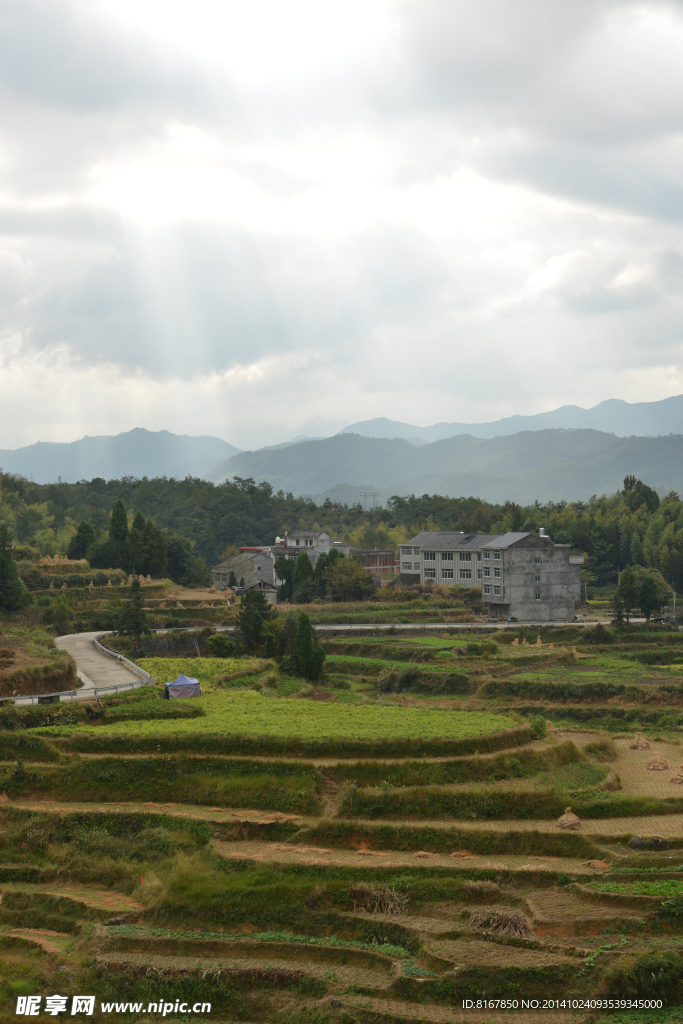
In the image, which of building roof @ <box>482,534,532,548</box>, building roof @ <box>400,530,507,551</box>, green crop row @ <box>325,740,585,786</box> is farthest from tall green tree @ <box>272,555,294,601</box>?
green crop row @ <box>325,740,585,786</box>

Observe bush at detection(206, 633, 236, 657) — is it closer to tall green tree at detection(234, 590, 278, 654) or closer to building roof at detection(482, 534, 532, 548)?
tall green tree at detection(234, 590, 278, 654)

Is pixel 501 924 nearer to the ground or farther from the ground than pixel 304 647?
nearer to the ground

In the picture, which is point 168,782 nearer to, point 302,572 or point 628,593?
point 628,593

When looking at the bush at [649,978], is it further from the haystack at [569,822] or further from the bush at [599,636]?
the bush at [599,636]

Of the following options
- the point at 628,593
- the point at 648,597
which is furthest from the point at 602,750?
the point at 648,597

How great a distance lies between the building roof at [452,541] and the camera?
66562mm

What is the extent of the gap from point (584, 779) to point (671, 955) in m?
8.73

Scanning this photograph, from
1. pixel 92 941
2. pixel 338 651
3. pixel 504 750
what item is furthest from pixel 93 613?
pixel 92 941

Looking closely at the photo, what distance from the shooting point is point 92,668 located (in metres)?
34.3

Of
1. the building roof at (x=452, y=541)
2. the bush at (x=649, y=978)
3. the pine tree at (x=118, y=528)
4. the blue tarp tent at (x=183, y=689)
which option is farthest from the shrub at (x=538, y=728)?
the pine tree at (x=118, y=528)

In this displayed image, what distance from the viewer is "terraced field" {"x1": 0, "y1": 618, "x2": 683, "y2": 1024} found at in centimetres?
1362

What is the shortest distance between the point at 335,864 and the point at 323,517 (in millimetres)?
101194

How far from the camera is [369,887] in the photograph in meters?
16.6

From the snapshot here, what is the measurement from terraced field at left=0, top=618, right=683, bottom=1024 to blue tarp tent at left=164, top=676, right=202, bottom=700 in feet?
2.50
